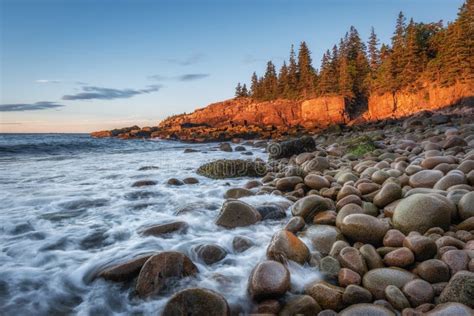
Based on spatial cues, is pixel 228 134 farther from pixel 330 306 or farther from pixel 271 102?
pixel 330 306

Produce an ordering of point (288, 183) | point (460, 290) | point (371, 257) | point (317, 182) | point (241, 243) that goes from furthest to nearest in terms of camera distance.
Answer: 1. point (288, 183)
2. point (317, 182)
3. point (241, 243)
4. point (371, 257)
5. point (460, 290)

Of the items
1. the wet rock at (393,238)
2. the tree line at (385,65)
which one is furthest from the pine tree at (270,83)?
the wet rock at (393,238)

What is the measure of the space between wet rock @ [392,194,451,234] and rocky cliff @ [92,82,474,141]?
85.6 feet

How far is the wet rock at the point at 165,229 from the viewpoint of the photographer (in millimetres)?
4395

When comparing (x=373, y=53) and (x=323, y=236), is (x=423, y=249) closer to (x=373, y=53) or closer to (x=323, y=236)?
(x=323, y=236)

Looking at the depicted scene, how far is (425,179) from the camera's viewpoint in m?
4.91

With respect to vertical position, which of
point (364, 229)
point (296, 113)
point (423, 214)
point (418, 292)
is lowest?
point (418, 292)

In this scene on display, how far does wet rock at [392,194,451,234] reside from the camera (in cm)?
344

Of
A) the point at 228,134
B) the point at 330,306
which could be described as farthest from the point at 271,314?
the point at 228,134

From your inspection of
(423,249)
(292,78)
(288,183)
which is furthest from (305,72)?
(423,249)

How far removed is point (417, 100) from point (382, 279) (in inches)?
1495

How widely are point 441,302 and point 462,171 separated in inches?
133

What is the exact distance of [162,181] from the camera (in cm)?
852

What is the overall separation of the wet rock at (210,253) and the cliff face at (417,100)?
31804 mm
